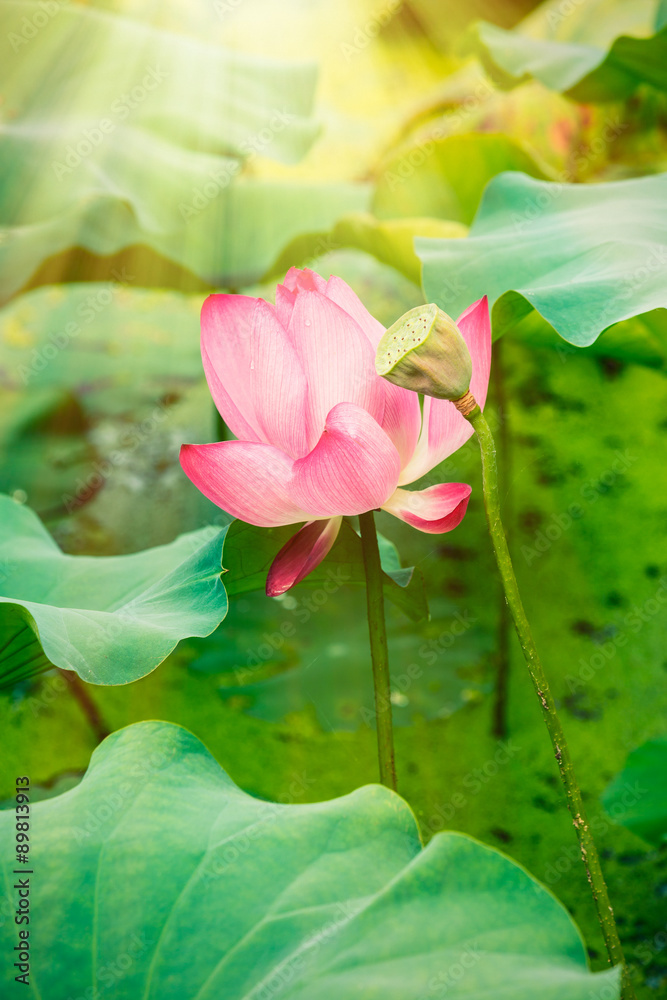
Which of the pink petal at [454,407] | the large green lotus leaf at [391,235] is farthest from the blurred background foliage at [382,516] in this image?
the pink petal at [454,407]

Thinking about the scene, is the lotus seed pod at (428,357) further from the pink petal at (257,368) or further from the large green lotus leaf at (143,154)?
the large green lotus leaf at (143,154)

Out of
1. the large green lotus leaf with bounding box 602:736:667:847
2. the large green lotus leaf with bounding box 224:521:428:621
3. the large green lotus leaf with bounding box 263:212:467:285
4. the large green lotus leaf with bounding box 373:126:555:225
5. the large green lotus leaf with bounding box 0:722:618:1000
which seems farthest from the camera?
the large green lotus leaf with bounding box 373:126:555:225

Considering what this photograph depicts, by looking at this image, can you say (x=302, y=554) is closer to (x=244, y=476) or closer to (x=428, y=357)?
(x=244, y=476)

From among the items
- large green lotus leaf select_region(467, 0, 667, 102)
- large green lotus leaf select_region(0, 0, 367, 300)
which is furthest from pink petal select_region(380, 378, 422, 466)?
large green lotus leaf select_region(467, 0, 667, 102)

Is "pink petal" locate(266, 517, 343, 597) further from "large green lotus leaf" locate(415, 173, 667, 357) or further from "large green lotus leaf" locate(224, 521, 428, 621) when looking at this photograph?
"large green lotus leaf" locate(415, 173, 667, 357)

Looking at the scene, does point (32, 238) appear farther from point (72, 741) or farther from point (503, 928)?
point (503, 928)

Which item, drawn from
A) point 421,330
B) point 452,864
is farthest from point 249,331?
point 452,864

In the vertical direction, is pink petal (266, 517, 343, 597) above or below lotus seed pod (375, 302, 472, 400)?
below

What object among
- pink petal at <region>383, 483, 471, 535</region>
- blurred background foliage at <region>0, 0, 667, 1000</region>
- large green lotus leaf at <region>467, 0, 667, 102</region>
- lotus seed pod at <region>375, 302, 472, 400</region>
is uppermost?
large green lotus leaf at <region>467, 0, 667, 102</region>

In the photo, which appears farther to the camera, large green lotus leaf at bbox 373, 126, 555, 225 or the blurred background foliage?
large green lotus leaf at bbox 373, 126, 555, 225
